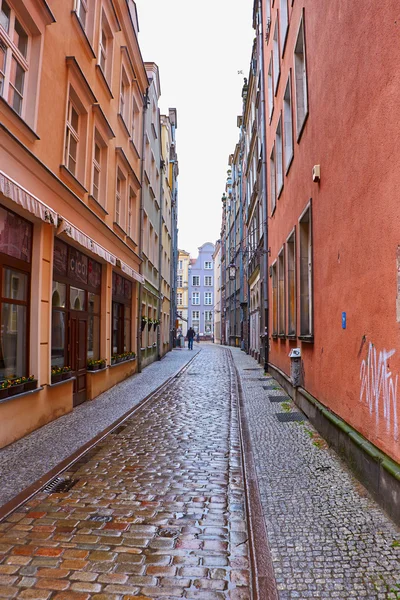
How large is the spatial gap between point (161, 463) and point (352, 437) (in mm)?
2213

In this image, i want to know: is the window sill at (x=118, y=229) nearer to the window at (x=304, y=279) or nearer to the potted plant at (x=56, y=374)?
the potted plant at (x=56, y=374)

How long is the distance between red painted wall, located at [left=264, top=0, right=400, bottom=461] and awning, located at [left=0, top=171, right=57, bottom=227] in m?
4.15

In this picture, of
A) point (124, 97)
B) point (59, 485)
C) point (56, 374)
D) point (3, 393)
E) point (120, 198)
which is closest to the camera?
point (59, 485)

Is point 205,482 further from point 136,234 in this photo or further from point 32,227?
point 136,234

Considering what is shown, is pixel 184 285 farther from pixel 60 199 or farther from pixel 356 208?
pixel 356 208

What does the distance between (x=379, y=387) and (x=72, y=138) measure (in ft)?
25.7

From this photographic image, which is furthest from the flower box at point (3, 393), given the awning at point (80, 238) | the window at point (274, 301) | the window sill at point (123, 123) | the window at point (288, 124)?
the window at point (274, 301)

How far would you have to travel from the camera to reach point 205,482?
15.9ft

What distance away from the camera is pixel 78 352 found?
998 centimetres

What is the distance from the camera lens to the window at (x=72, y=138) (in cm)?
907

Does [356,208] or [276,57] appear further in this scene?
[276,57]

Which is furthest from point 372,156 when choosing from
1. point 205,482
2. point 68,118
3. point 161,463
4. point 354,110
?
point 68,118

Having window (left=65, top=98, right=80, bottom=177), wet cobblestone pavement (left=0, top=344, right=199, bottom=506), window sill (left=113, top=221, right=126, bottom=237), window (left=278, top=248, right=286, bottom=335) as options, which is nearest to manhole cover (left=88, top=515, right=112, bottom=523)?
wet cobblestone pavement (left=0, top=344, right=199, bottom=506)

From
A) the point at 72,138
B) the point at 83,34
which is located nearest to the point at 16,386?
the point at 72,138
